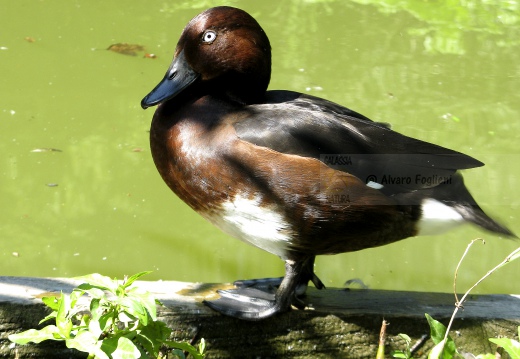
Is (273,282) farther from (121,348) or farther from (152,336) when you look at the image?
(121,348)

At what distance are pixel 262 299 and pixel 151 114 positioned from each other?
2.22 meters

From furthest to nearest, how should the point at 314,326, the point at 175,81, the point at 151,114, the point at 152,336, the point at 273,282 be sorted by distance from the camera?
the point at 151,114, the point at 273,282, the point at 175,81, the point at 314,326, the point at 152,336

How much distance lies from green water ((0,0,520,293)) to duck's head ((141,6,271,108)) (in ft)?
3.73

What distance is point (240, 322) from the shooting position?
6.22ft

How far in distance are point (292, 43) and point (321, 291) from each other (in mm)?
3187

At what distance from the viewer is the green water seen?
3.29m

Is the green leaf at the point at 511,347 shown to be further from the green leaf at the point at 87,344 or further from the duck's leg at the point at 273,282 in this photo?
the duck's leg at the point at 273,282

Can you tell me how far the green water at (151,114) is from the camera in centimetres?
329

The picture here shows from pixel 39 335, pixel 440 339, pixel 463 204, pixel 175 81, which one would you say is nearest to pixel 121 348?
pixel 39 335

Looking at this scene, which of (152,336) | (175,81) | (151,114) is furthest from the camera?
(151,114)

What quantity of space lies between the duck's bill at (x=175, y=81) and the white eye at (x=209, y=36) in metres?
0.10

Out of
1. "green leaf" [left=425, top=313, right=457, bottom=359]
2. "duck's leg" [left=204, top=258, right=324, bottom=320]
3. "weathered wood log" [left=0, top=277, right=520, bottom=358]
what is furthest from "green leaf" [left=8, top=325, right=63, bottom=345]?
"green leaf" [left=425, top=313, right=457, bottom=359]

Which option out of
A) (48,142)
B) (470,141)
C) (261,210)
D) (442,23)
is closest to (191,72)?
(261,210)

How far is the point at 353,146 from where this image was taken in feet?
6.98
